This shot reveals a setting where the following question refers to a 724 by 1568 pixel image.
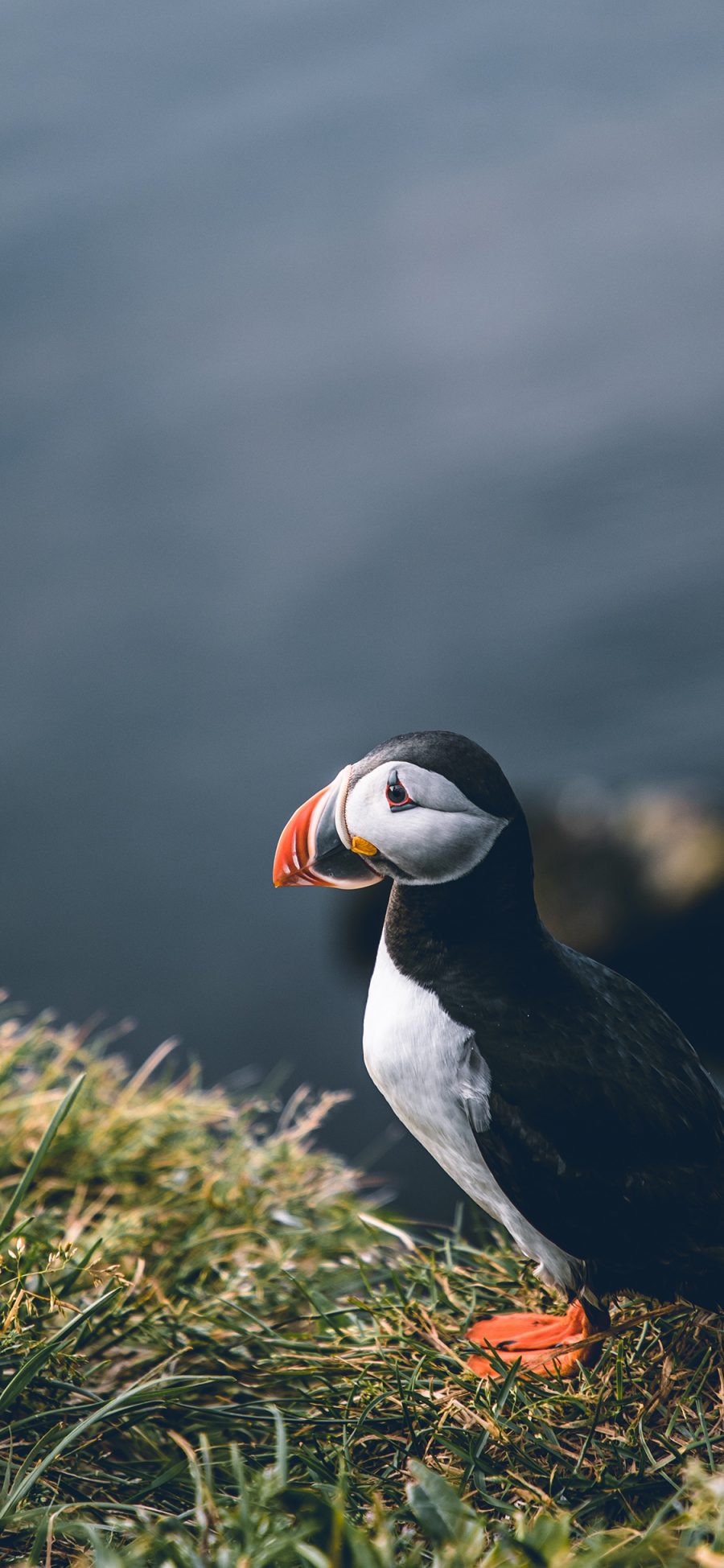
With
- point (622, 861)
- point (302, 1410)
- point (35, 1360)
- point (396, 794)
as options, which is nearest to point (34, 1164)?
point (35, 1360)

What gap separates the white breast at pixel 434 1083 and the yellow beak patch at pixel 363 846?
0.24m

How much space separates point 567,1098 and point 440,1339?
0.66m

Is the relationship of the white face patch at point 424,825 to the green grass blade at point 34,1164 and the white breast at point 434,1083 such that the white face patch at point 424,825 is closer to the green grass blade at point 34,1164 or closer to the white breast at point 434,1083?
the white breast at point 434,1083

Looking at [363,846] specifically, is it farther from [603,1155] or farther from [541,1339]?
[541,1339]

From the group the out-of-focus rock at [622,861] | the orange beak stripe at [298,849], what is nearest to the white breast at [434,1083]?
the orange beak stripe at [298,849]

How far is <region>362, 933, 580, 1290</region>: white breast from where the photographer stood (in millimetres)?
2410

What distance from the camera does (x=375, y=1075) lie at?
8.37 ft

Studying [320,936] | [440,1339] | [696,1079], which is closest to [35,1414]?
[440,1339]

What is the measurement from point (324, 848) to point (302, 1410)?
1.04 metres

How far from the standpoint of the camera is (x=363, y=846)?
2.47 metres

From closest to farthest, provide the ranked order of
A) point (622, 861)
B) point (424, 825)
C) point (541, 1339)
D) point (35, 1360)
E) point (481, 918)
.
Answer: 1. point (35, 1360)
2. point (424, 825)
3. point (481, 918)
4. point (541, 1339)
5. point (622, 861)

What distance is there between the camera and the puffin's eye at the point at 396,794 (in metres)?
2.38

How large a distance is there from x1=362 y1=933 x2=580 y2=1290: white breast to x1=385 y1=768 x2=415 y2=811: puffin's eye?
0.35 meters

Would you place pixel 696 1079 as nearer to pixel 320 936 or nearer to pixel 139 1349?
pixel 139 1349
